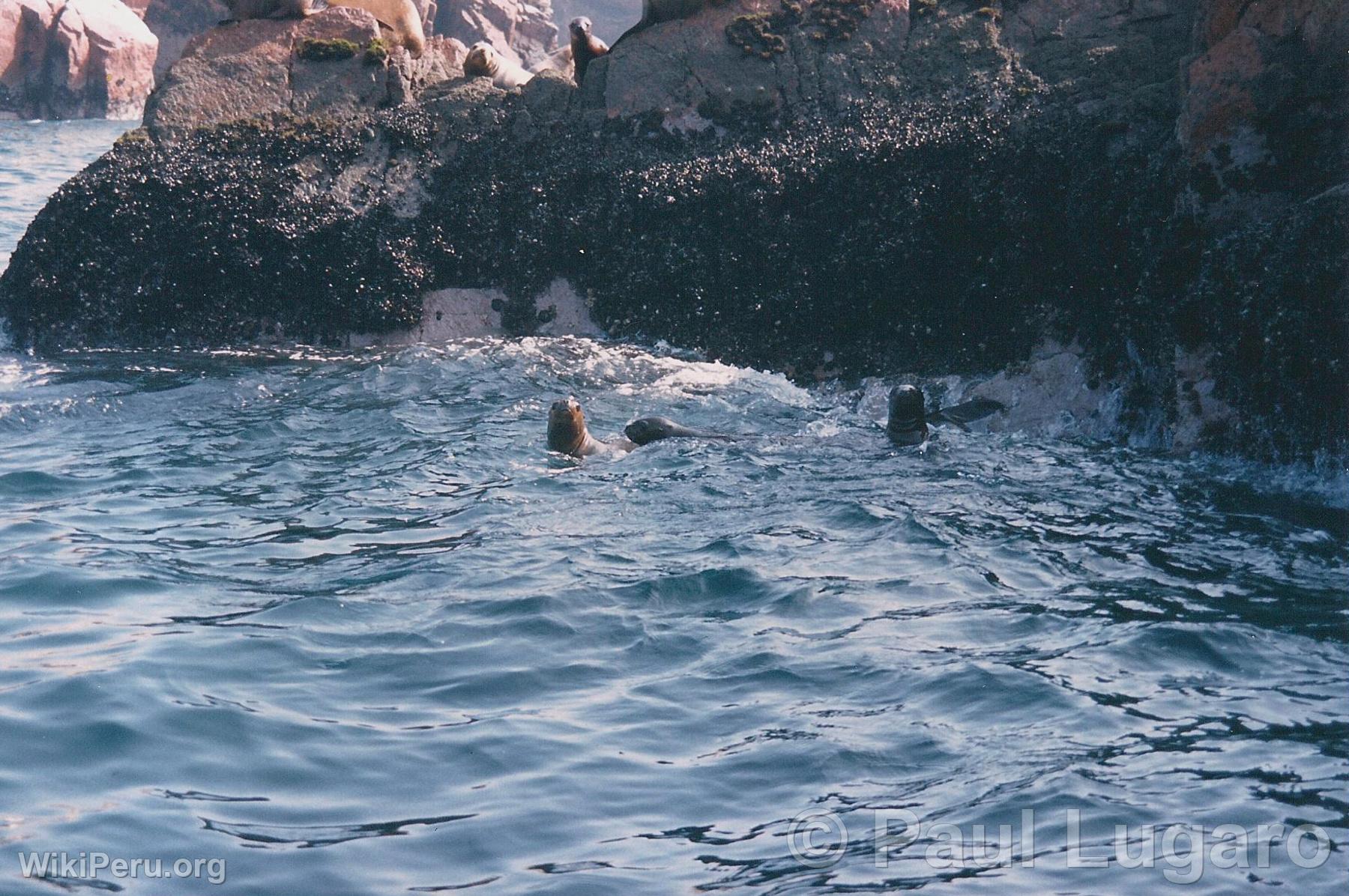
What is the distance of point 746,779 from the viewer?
4.50 metres

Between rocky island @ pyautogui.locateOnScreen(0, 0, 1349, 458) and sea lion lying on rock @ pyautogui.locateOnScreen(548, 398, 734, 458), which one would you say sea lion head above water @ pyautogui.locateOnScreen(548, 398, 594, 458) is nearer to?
sea lion lying on rock @ pyautogui.locateOnScreen(548, 398, 734, 458)

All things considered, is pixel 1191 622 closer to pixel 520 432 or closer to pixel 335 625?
pixel 335 625

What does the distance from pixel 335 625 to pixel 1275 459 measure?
588 cm

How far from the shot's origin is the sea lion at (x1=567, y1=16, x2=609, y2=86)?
12484mm

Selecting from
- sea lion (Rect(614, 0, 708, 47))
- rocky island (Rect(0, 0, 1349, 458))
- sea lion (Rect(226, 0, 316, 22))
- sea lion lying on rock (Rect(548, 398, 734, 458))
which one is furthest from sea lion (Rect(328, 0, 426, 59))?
sea lion lying on rock (Rect(548, 398, 734, 458))

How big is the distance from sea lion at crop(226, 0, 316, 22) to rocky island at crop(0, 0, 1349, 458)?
19 cm

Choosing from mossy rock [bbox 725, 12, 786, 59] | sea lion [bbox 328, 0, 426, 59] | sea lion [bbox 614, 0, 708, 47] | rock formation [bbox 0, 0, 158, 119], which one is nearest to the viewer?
mossy rock [bbox 725, 12, 786, 59]

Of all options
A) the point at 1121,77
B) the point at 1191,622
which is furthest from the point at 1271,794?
the point at 1121,77

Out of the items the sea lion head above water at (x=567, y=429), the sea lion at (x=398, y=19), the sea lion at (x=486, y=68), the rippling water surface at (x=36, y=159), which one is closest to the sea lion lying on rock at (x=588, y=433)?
the sea lion head above water at (x=567, y=429)

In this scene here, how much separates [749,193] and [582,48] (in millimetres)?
2768

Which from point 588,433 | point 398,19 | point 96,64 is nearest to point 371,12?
point 398,19

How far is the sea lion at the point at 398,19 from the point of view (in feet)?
43.7

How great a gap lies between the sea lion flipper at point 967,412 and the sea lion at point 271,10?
812 centimetres

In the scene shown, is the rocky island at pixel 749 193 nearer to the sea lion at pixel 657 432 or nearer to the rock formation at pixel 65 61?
the sea lion at pixel 657 432
